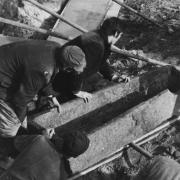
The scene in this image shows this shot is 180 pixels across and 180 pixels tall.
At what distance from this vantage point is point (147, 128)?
6.60 meters

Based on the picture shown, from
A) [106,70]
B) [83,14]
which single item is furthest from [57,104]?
[83,14]

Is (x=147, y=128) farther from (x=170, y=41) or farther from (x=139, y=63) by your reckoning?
(x=170, y=41)

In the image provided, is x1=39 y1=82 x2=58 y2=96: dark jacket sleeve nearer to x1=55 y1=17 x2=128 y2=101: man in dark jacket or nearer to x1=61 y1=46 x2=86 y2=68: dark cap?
x1=55 y1=17 x2=128 y2=101: man in dark jacket

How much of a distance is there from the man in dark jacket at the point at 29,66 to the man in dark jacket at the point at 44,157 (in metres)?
0.59

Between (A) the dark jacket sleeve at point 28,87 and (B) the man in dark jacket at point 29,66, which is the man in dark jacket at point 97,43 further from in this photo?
(A) the dark jacket sleeve at point 28,87

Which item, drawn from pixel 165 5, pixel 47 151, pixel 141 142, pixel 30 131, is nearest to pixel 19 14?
pixel 165 5

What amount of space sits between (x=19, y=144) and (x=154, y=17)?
15.8 ft

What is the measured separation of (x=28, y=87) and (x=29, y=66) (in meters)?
0.25

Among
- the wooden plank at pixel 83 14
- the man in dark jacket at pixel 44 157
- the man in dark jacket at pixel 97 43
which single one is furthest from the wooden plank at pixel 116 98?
the wooden plank at pixel 83 14

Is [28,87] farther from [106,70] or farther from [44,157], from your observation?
[106,70]

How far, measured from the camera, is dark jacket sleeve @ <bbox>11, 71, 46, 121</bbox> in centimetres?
502

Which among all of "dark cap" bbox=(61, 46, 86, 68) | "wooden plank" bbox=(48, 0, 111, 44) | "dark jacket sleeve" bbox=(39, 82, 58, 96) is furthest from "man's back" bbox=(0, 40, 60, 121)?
"wooden plank" bbox=(48, 0, 111, 44)

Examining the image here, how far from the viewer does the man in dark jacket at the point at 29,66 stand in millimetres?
5008

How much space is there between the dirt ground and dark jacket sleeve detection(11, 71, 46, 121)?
167cm
